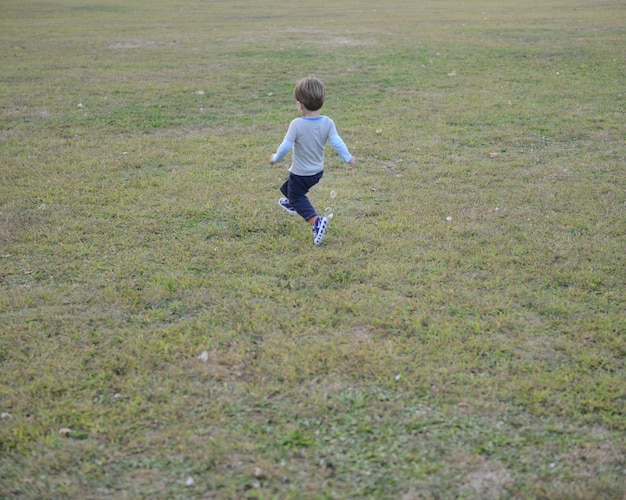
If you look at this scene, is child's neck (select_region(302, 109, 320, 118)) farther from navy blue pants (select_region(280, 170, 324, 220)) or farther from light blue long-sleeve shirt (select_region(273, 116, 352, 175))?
navy blue pants (select_region(280, 170, 324, 220))

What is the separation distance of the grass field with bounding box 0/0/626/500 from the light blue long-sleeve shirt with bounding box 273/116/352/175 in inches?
22.0

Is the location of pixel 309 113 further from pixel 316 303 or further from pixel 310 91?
pixel 316 303

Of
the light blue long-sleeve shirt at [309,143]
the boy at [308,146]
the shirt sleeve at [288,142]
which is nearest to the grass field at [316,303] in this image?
the boy at [308,146]

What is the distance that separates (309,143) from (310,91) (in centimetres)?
42

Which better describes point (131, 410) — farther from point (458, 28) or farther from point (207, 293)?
point (458, 28)

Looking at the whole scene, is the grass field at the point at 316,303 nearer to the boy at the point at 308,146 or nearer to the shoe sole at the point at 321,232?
the shoe sole at the point at 321,232

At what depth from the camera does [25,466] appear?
9.52 feet

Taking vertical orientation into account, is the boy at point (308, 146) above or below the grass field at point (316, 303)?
above

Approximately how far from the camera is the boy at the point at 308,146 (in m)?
4.89

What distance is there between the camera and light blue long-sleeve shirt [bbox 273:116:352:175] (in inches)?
197

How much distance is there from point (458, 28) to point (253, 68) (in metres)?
8.39

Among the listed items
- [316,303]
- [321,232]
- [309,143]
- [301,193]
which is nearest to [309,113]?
[309,143]

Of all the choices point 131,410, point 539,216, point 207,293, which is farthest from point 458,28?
point 131,410

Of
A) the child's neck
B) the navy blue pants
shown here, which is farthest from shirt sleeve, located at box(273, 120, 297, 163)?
the navy blue pants
